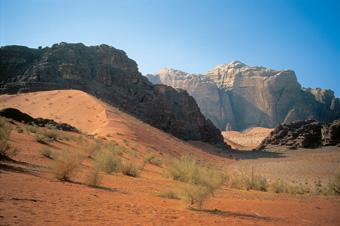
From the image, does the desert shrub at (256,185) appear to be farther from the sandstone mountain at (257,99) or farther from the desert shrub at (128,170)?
the sandstone mountain at (257,99)

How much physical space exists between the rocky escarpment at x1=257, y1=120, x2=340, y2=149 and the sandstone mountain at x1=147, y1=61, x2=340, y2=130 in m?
48.2

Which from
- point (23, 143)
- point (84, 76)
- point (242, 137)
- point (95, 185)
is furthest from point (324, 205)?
point (242, 137)

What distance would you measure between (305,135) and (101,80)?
3353 centimetres

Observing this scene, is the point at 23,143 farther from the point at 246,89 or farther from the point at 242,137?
the point at 246,89

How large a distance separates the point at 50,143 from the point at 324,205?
14930 mm

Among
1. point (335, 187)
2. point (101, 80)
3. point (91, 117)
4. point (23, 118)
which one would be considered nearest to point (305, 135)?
point (101, 80)

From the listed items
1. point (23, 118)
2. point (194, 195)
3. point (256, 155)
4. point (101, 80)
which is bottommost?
point (194, 195)

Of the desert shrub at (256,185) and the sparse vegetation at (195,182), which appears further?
the desert shrub at (256,185)

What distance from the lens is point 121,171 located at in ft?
51.3

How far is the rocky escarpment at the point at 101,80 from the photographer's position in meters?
51.5

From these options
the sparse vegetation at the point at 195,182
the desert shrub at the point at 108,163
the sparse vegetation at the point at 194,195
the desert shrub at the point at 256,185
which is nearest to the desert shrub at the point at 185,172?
the sparse vegetation at the point at 195,182

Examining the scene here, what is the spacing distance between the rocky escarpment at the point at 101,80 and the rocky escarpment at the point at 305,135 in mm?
11445

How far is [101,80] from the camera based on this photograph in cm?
5391

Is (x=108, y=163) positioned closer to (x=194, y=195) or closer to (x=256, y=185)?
(x=194, y=195)
